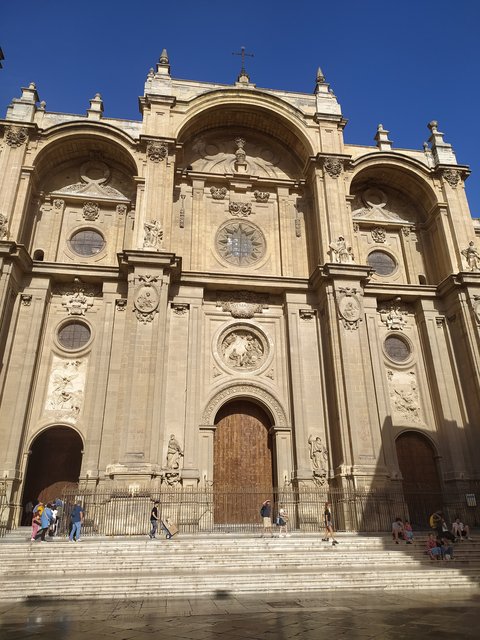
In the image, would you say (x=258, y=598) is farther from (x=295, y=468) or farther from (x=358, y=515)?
(x=295, y=468)

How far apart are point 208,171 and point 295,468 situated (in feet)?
46.3

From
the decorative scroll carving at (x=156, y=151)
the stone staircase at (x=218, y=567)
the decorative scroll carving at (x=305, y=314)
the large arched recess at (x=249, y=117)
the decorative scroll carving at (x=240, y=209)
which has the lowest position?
the stone staircase at (x=218, y=567)

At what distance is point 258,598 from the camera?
8.43 metres

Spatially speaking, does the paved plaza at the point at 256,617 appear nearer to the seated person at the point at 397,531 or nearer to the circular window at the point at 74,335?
the seated person at the point at 397,531

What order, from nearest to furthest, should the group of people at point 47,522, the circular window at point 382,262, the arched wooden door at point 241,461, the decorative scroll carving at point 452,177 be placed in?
1. the group of people at point 47,522
2. the arched wooden door at point 241,461
3. the circular window at point 382,262
4. the decorative scroll carving at point 452,177

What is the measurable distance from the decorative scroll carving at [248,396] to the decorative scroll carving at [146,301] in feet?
13.3

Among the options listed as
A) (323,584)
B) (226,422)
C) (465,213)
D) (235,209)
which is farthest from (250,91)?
(323,584)

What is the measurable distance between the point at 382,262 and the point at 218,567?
53.9 ft

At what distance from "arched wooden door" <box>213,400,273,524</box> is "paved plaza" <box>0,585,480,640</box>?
8.17 metres

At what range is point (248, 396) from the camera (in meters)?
18.4

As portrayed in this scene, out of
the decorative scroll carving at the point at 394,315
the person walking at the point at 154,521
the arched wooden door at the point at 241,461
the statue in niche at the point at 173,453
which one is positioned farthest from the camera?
the decorative scroll carving at the point at 394,315

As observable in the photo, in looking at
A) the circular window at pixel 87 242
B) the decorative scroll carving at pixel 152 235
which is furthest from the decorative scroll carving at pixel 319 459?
the circular window at pixel 87 242

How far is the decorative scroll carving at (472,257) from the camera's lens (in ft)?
67.5

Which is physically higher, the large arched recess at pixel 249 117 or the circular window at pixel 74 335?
the large arched recess at pixel 249 117
